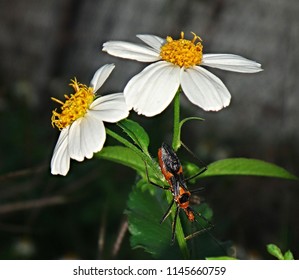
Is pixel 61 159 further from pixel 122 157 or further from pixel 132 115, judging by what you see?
pixel 132 115

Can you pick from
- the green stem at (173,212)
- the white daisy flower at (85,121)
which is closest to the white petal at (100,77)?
the white daisy flower at (85,121)

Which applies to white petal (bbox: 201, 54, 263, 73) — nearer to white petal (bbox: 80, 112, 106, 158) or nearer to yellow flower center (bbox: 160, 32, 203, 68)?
yellow flower center (bbox: 160, 32, 203, 68)

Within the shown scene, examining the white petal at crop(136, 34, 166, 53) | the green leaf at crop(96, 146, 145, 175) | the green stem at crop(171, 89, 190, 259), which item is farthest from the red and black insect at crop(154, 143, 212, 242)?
the white petal at crop(136, 34, 166, 53)

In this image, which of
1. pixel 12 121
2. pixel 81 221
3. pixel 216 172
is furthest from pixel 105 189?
pixel 216 172

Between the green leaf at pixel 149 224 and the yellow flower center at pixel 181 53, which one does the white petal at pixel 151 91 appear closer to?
the yellow flower center at pixel 181 53

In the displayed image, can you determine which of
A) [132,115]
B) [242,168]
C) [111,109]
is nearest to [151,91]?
[111,109]
